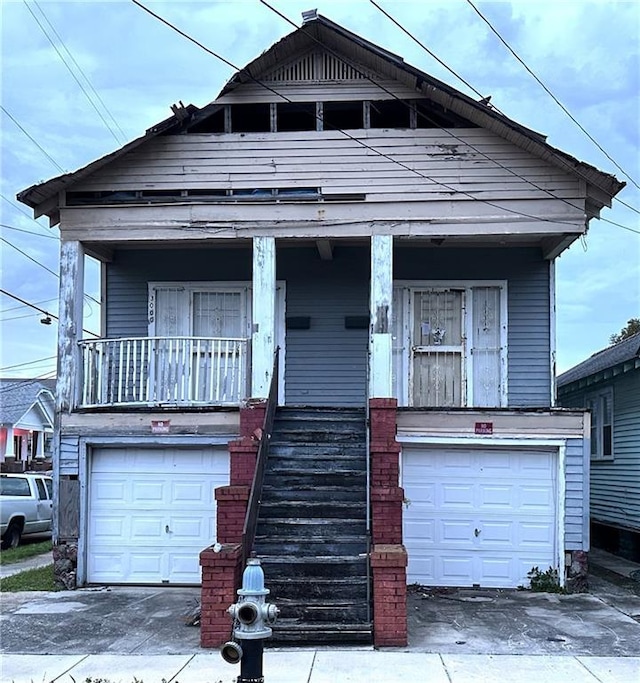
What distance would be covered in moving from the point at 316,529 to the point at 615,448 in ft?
28.9

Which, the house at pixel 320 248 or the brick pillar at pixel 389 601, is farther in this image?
the house at pixel 320 248

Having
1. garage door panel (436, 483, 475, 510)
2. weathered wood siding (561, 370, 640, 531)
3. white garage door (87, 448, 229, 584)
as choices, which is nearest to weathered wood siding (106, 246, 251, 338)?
white garage door (87, 448, 229, 584)

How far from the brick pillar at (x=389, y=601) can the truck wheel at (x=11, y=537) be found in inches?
487

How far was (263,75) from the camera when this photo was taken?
12.1m

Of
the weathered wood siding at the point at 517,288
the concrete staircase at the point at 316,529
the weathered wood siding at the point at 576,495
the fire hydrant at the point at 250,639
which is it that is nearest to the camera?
the fire hydrant at the point at 250,639

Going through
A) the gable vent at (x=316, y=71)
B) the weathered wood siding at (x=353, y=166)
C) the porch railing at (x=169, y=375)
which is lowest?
the porch railing at (x=169, y=375)

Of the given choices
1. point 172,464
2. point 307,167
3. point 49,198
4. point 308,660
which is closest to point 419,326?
point 307,167

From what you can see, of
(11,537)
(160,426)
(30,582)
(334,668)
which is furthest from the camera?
(11,537)

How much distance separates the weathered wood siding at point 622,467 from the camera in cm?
1467

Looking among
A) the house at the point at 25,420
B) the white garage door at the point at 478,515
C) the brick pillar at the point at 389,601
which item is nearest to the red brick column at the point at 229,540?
the brick pillar at the point at 389,601

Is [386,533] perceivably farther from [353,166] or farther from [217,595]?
[353,166]

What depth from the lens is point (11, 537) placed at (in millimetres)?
18078

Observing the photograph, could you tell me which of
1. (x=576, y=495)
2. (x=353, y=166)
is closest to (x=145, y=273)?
(x=353, y=166)

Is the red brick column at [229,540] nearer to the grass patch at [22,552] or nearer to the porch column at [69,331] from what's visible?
the porch column at [69,331]
